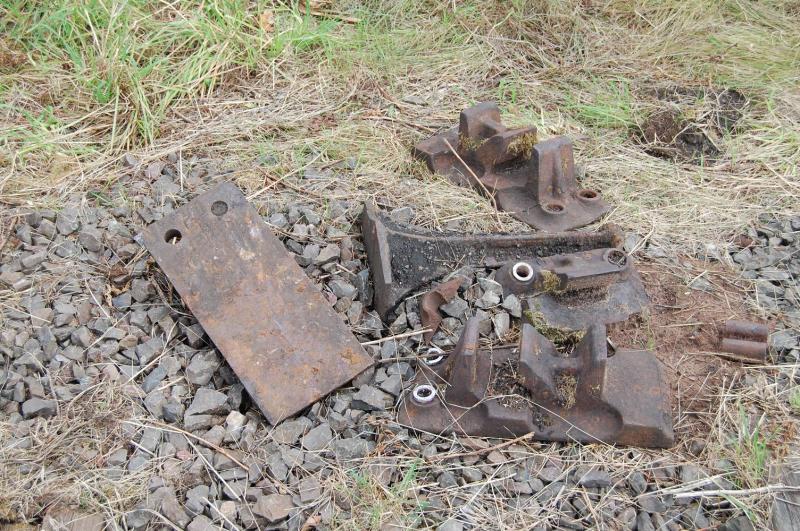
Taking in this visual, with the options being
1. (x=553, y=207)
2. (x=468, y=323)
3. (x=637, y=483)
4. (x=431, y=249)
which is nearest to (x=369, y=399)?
(x=468, y=323)

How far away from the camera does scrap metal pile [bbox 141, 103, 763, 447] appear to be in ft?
8.46

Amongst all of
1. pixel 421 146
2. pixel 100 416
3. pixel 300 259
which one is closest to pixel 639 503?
pixel 300 259

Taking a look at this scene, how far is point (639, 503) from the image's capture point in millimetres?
2414

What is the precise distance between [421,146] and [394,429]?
1888 mm

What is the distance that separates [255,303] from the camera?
286cm

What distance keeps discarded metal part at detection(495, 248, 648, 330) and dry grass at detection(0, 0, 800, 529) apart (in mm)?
501

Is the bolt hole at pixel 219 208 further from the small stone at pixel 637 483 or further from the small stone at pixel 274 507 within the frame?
the small stone at pixel 637 483

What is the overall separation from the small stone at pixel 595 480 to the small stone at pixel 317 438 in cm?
87

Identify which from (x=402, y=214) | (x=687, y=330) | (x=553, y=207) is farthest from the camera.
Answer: (x=553, y=207)

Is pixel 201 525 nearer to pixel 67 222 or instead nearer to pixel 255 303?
pixel 255 303

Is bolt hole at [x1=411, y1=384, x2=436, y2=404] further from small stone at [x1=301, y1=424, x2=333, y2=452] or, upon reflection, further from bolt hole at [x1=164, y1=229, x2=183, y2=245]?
bolt hole at [x1=164, y1=229, x2=183, y2=245]

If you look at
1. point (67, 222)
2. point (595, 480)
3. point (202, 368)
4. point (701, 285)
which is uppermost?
point (67, 222)

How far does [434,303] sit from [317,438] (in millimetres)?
745

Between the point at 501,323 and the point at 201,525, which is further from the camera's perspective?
the point at 501,323
